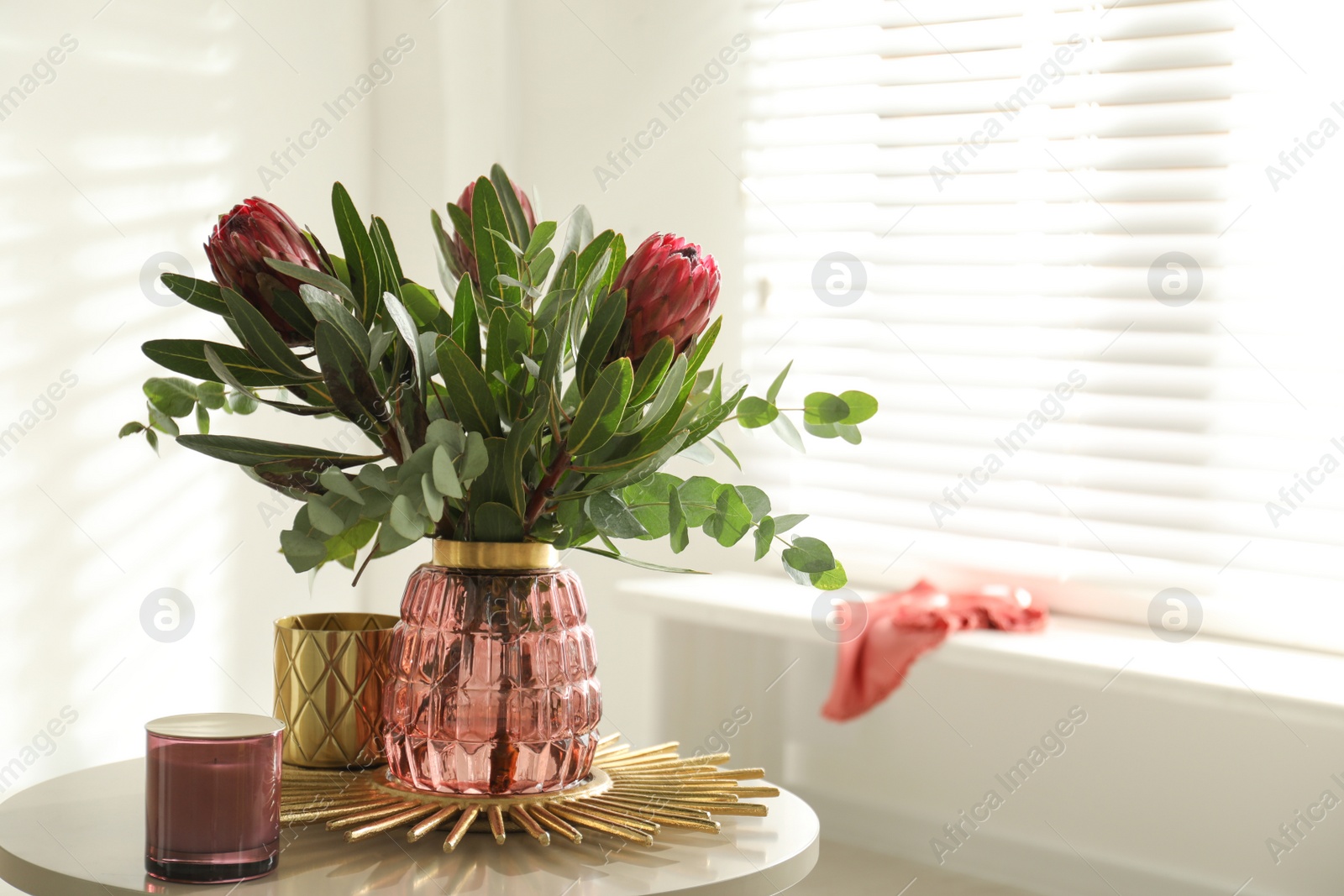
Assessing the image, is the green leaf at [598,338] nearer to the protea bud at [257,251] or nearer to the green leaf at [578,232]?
the green leaf at [578,232]

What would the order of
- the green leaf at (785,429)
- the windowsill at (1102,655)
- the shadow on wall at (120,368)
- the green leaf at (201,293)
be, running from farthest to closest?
the shadow on wall at (120,368) < the windowsill at (1102,655) < the green leaf at (785,429) < the green leaf at (201,293)

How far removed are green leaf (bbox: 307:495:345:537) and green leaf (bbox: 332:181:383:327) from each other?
0.17 meters

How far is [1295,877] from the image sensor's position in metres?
2.15

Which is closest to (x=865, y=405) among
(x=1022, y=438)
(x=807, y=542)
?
(x=807, y=542)

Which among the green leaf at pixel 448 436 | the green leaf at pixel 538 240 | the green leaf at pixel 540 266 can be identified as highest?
the green leaf at pixel 538 240

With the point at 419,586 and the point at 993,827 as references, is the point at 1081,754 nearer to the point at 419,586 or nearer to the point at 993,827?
the point at 993,827

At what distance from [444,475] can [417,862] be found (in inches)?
11.2

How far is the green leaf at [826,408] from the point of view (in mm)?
961

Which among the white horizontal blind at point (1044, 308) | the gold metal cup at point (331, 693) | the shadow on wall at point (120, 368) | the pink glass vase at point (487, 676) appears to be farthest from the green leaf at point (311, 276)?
the white horizontal blind at point (1044, 308)

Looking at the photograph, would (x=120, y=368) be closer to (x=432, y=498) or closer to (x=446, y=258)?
(x=446, y=258)

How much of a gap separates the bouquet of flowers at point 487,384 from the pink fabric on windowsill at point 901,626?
1457 mm

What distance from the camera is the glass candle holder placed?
804mm

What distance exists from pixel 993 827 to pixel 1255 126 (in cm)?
141

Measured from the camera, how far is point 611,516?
2.99ft
